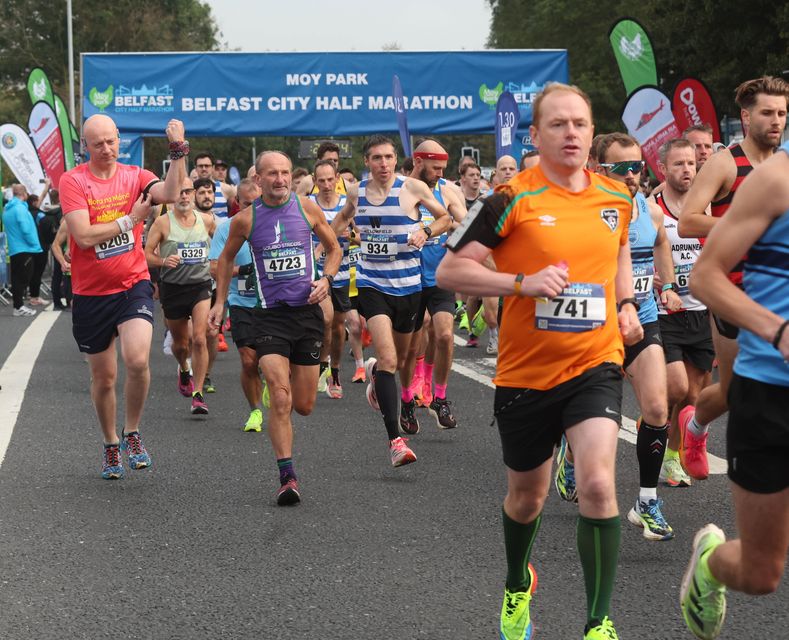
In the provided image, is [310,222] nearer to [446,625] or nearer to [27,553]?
[27,553]

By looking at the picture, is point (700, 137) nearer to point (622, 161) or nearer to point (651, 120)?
point (622, 161)

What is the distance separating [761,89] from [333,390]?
6.62 meters

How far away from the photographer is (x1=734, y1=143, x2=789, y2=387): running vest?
393 cm

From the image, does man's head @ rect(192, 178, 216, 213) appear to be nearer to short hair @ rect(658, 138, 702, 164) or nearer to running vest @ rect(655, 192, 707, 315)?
running vest @ rect(655, 192, 707, 315)

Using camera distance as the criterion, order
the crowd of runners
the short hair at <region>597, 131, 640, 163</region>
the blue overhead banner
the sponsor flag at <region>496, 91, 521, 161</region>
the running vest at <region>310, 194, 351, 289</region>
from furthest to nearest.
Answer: the blue overhead banner → the sponsor flag at <region>496, 91, 521, 161</region> → the running vest at <region>310, 194, 351, 289</region> → the short hair at <region>597, 131, 640, 163</region> → the crowd of runners

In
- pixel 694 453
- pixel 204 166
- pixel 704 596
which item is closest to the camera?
pixel 704 596

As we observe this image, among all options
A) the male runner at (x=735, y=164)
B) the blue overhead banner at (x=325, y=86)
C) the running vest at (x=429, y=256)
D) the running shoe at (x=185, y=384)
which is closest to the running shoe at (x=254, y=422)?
the running vest at (x=429, y=256)

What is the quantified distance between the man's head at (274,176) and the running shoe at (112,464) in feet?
5.86

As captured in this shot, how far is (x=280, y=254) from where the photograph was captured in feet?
26.7

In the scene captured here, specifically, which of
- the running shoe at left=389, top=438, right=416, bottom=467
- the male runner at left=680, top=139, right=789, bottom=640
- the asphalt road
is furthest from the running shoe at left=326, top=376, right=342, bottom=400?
the male runner at left=680, top=139, right=789, bottom=640

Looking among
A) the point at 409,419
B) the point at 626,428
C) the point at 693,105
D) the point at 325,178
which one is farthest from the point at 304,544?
the point at 693,105

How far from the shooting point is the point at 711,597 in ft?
14.6

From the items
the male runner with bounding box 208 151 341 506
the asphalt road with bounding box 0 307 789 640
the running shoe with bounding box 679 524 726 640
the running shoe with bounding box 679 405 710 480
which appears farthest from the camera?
the male runner with bounding box 208 151 341 506

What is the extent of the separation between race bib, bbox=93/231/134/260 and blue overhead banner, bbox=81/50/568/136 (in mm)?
17227
